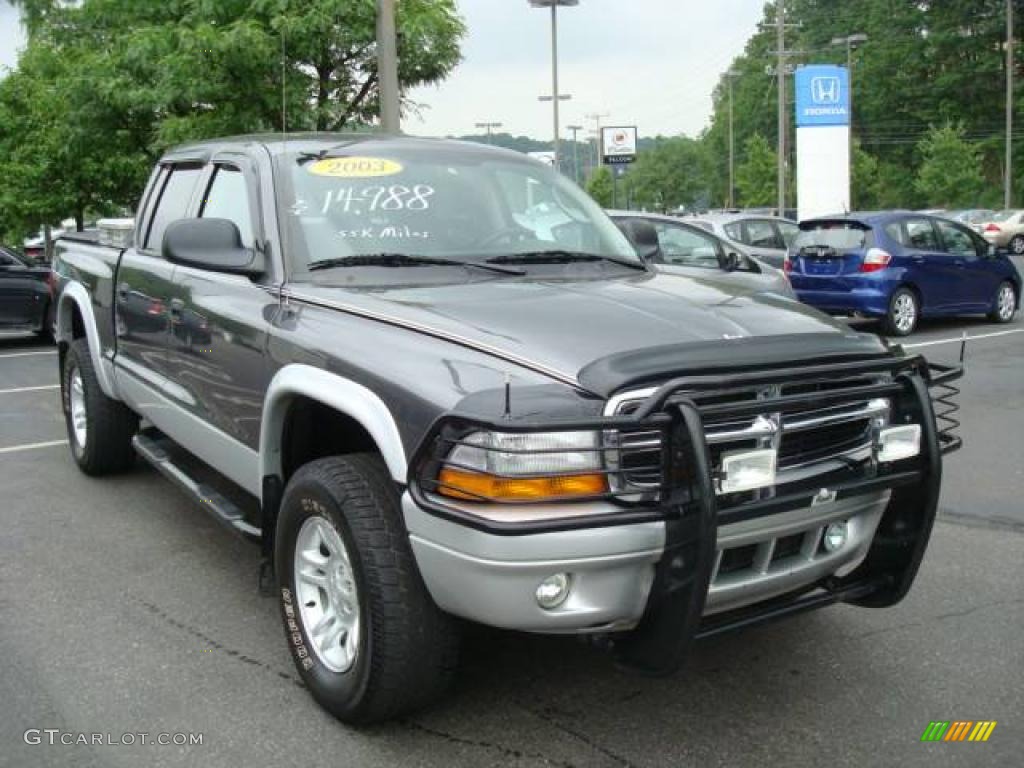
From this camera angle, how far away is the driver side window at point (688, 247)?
12.1m

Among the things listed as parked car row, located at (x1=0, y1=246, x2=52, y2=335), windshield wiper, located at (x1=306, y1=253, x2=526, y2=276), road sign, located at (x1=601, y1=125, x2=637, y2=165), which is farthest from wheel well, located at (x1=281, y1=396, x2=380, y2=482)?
road sign, located at (x1=601, y1=125, x2=637, y2=165)

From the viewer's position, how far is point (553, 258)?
4.11 metres

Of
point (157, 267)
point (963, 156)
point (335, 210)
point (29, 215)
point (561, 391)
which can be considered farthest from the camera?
point (963, 156)

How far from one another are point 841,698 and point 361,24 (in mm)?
10687

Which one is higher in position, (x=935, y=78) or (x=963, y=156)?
(x=935, y=78)

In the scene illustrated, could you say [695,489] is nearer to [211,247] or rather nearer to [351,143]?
[211,247]

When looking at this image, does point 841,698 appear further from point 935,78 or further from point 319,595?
point 935,78

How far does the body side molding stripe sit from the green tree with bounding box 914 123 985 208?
191 ft

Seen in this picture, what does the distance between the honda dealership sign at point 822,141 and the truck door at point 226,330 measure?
31.0 m

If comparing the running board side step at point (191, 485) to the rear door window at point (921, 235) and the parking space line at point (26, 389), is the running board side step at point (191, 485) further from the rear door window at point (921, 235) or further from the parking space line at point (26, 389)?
the rear door window at point (921, 235)

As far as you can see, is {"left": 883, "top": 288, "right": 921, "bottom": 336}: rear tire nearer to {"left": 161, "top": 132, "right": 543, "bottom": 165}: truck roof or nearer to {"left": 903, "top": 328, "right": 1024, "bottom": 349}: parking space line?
{"left": 903, "top": 328, "right": 1024, "bottom": 349}: parking space line

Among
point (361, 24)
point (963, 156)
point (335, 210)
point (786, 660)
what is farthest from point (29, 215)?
point (963, 156)

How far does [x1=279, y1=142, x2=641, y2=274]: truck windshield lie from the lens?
3.99 m

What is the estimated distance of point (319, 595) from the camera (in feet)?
Result: 11.2
